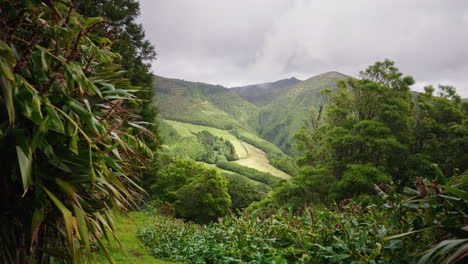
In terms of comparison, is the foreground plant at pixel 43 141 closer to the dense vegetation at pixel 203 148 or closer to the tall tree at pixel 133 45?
the tall tree at pixel 133 45

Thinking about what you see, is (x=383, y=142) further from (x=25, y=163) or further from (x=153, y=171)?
(x=153, y=171)

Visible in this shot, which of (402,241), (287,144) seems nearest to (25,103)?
(402,241)

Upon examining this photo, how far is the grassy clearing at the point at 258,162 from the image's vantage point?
4133 inches

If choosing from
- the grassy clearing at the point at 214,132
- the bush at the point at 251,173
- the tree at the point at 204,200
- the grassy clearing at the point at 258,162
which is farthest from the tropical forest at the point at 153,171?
the grassy clearing at the point at 214,132

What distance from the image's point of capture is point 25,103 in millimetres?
1571

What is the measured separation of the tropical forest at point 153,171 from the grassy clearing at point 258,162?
236ft

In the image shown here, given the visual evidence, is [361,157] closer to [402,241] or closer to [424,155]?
[424,155]

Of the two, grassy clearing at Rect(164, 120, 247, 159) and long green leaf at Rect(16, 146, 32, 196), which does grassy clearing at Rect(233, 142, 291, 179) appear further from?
long green leaf at Rect(16, 146, 32, 196)

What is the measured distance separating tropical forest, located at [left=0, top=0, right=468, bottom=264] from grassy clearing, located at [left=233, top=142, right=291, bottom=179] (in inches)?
2836

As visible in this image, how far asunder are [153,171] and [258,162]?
9757cm

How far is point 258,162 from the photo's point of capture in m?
116

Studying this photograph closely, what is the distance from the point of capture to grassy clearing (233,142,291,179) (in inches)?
4133

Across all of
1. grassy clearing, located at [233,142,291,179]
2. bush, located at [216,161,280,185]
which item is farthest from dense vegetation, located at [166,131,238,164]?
bush, located at [216,161,280,185]

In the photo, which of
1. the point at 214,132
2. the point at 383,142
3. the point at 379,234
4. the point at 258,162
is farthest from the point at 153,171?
the point at 214,132
